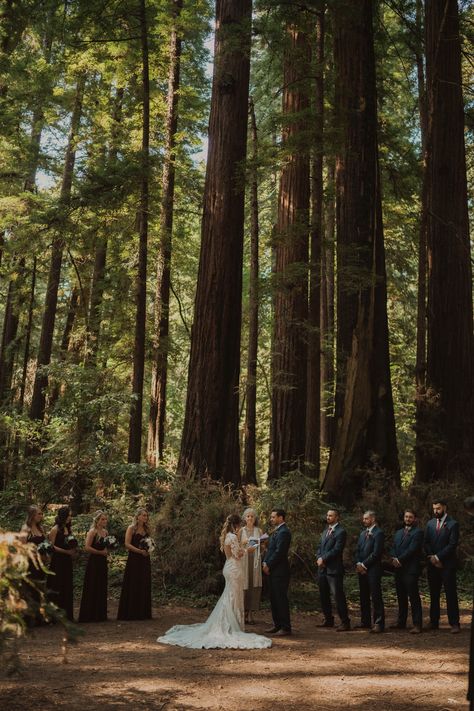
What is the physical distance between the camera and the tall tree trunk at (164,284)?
18656 millimetres

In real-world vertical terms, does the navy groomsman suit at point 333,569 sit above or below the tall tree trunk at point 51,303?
below

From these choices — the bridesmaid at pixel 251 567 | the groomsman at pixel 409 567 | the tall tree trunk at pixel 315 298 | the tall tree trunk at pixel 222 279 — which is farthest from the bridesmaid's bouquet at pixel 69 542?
the tall tree trunk at pixel 315 298

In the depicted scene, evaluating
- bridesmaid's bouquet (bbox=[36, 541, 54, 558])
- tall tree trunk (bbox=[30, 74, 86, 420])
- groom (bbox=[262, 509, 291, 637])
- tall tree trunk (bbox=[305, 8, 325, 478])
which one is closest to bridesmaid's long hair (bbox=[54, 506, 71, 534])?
bridesmaid's bouquet (bbox=[36, 541, 54, 558])

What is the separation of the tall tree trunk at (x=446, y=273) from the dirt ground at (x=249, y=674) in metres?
6.81

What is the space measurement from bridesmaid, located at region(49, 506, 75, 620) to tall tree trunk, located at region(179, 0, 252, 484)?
3962 millimetres

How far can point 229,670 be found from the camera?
741cm

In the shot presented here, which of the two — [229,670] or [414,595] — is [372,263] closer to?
[414,595]

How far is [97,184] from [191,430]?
6.67 m

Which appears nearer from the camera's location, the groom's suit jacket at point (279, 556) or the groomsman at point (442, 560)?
the groomsman at point (442, 560)

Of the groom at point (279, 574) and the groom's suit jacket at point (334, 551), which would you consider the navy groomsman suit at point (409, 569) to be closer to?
the groom's suit jacket at point (334, 551)

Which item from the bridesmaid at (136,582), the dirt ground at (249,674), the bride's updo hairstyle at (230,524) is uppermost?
the bride's updo hairstyle at (230,524)

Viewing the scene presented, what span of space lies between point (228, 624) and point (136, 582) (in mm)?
2037

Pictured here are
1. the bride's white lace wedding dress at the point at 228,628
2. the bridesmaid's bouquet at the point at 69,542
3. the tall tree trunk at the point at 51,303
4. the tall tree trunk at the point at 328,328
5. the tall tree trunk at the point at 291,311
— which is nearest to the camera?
the bride's white lace wedding dress at the point at 228,628

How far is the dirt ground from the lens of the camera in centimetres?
612
